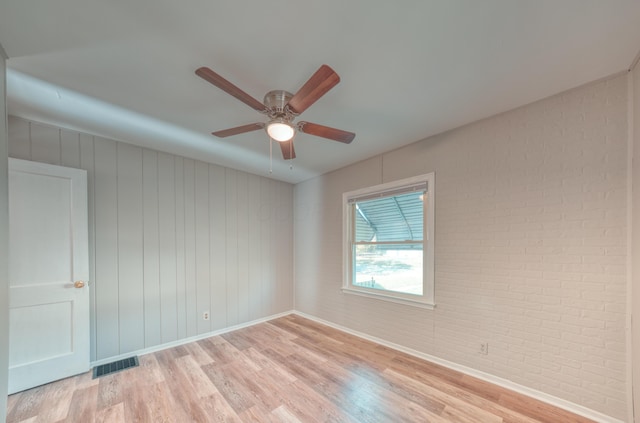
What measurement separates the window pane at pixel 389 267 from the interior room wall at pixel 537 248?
26 cm

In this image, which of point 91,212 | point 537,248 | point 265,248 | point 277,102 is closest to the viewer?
point 277,102

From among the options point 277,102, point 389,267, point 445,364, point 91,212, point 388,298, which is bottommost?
point 445,364

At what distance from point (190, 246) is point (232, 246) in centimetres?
63

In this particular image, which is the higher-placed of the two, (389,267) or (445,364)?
(389,267)

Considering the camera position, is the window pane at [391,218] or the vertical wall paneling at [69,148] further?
the window pane at [391,218]

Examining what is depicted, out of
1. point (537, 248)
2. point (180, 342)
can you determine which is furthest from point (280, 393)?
point (537, 248)

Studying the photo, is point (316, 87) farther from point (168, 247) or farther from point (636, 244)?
point (168, 247)

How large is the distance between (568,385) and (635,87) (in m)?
2.28

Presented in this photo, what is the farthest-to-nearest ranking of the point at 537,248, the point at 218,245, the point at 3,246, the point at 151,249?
1. the point at 218,245
2. the point at 151,249
3. the point at 537,248
4. the point at 3,246

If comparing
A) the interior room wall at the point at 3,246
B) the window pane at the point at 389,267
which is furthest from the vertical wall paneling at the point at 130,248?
the window pane at the point at 389,267

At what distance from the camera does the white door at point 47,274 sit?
2332 millimetres

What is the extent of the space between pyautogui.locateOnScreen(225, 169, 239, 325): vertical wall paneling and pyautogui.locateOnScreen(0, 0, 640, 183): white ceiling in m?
1.53

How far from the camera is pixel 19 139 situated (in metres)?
2.51

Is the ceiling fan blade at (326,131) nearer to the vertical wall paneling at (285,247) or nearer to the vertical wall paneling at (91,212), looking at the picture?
the vertical wall paneling at (91,212)
